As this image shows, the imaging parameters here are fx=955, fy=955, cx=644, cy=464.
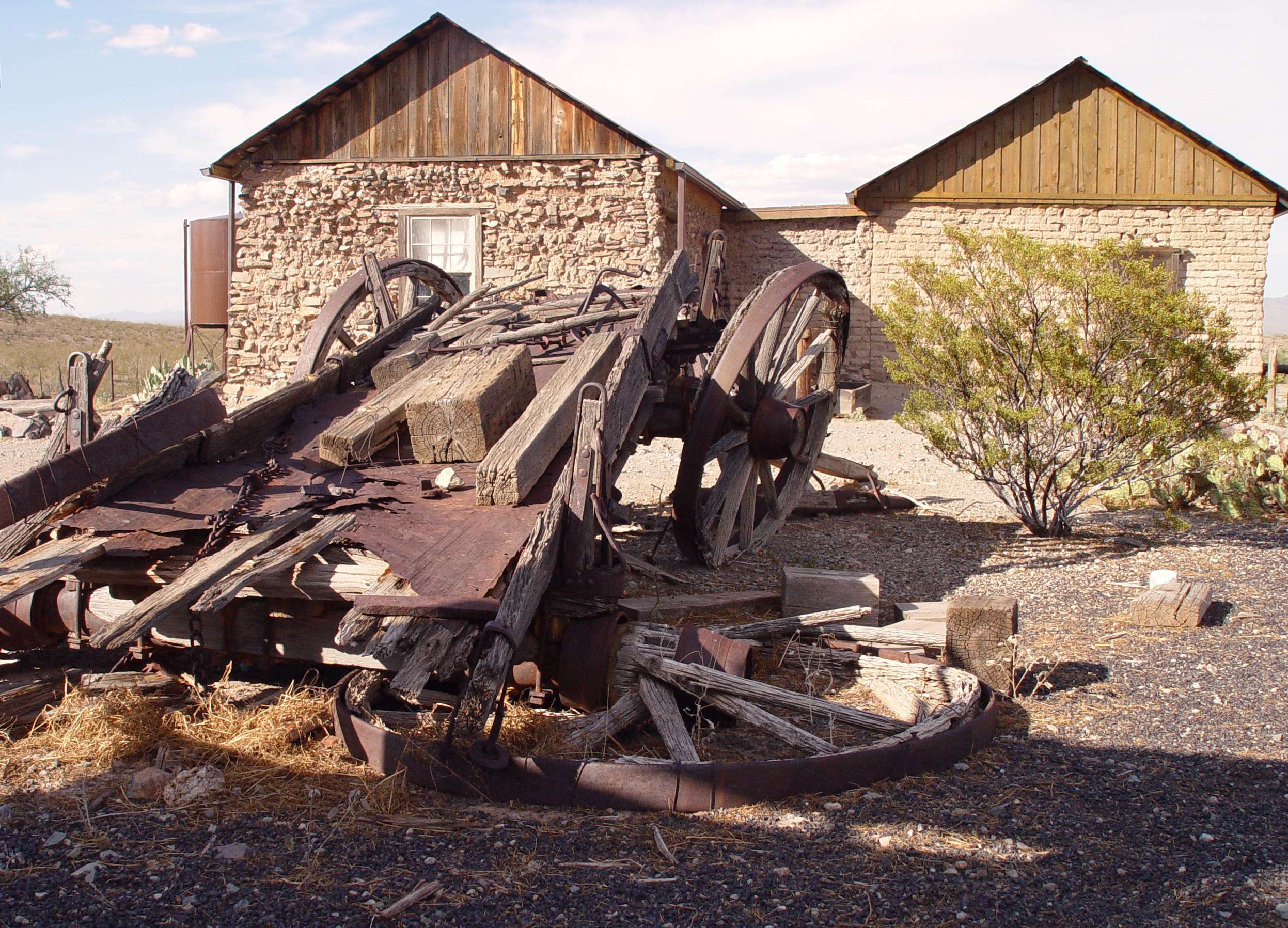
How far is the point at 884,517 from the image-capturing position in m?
6.86

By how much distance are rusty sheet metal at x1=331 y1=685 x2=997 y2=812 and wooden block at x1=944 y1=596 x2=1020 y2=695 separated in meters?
0.96

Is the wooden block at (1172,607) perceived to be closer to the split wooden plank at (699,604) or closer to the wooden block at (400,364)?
the split wooden plank at (699,604)

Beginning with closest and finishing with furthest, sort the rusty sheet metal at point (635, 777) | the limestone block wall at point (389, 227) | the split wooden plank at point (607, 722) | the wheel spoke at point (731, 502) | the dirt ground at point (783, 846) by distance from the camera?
the dirt ground at point (783, 846) → the rusty sheet metal at point (635, 777) → the split wooden plank at point (607, 722) → the wheel spoke at point (731, 502) → the limestone block wall at point (389, 227)

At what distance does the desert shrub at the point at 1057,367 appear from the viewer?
545 cm

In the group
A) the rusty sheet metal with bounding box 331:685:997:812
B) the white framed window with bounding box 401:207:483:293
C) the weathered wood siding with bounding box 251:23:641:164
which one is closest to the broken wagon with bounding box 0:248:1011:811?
the rusty sheet metal with bounding box 331:685:997:812

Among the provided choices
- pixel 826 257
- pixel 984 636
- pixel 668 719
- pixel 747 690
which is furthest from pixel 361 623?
pixel 826 257

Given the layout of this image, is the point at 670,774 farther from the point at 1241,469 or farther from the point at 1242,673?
the point at 1241,469

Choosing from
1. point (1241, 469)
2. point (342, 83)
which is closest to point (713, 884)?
point (1241, 469)

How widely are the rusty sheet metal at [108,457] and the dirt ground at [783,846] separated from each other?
2.54 ft

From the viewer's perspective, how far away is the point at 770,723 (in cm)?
285

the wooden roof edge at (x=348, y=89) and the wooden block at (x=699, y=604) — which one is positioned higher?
the wooden roof edge at (x=348, y=89)

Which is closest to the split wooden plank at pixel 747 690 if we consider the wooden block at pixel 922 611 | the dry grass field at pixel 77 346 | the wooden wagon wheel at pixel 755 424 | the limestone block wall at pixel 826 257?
the wooden block at pixel 922 611

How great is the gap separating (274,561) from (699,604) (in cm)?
195

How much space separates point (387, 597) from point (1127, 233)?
12.7 m
